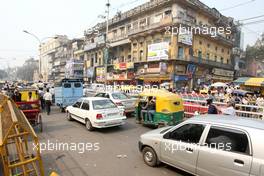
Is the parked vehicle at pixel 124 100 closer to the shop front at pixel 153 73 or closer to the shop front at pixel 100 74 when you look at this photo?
the shop front at pixel 153 73

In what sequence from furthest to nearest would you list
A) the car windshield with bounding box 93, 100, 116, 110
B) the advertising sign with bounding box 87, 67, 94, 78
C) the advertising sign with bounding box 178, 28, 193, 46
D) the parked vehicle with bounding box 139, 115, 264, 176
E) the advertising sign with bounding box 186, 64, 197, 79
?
1. the advertising sign with bounding box 87, 67, 94, 78
2. the advertising sign with bounding box 186, 64, 197, 79
3. the advertising sign with bounding box 178, 28, 193, 46
4. the car windshield with bounding box 93, 100, 116, 110
5. the parked vehicle with bounding box 139, 115, 264, 176

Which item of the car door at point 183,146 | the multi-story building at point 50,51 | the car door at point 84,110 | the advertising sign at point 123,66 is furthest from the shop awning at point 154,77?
the multi-story building at point 50,51

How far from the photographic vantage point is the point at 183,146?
4734mm

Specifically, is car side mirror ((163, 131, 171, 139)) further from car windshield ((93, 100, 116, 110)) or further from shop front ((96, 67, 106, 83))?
shop front ((96, 67, 106, 83))

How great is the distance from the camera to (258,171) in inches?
137

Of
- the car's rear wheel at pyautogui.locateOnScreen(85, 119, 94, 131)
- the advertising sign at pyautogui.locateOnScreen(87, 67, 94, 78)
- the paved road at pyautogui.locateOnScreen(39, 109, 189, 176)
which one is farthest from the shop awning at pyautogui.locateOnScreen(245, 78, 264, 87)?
the advertising sign at pyautogui.locateOnScreen(87, 67, 94, 78)

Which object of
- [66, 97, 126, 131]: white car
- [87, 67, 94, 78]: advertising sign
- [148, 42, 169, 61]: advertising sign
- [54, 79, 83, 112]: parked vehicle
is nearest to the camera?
[66, 97, 126, 131]: white car

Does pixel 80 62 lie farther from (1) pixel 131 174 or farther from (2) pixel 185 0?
(1) pixel 131 174

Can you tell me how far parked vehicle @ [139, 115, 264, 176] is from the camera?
364 centimetres

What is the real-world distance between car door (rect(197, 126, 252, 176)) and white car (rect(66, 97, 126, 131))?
533cm

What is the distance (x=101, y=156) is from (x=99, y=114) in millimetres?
2777

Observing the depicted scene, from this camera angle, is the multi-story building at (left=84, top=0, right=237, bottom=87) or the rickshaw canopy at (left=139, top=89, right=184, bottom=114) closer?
the rickshaw canopy at (left=139, top=89, right=184, bottom=114)

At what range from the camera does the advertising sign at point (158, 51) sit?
99.2 ft

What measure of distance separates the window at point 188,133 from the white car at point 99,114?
14.7 feet
